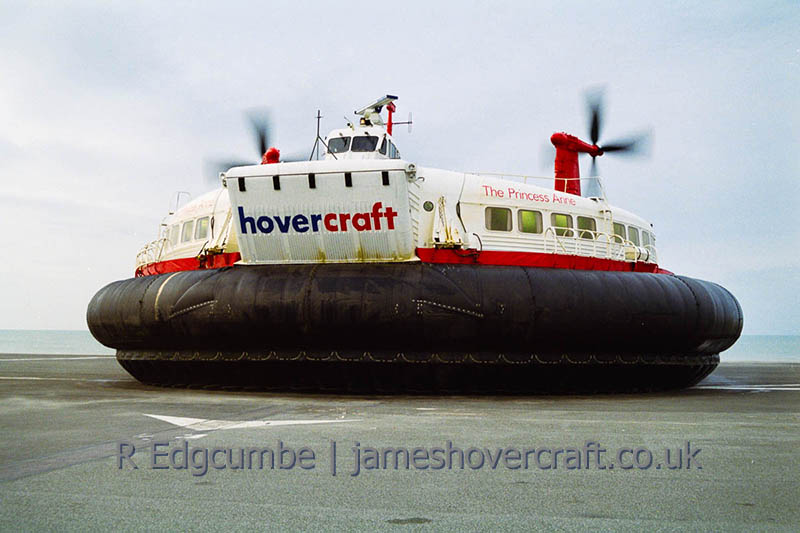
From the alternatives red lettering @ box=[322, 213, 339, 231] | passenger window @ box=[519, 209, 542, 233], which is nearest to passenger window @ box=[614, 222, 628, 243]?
passenger window @ box=[519, 209, 542, 233]

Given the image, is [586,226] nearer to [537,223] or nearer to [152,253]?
[537,223]

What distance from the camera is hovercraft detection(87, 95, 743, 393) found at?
798 cm

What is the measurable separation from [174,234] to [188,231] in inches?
17.6

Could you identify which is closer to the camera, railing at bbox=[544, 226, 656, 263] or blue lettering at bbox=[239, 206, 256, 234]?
blue lettering at bbox=[239, 206, 256, 234]

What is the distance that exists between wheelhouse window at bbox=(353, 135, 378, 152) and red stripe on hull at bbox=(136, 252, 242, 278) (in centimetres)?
289

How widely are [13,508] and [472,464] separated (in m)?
2.20

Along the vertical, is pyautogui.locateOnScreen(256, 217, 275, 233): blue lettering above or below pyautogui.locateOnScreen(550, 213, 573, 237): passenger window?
below

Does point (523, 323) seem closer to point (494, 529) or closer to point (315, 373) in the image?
point (315, 373)

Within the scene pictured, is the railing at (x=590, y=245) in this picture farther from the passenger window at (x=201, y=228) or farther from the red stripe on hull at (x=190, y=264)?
the passenger window at (x=201, y=228)

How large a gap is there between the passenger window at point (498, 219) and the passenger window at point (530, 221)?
0.21 m

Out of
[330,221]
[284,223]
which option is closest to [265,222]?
[284,223]

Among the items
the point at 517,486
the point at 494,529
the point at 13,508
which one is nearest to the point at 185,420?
the point at 13,508

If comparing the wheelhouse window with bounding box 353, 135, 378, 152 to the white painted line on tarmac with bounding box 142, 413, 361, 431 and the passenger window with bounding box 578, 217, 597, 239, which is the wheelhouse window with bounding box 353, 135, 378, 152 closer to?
the passenger window with bounding box 578, 217, 597, 239

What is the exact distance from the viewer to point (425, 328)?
25.7ft
